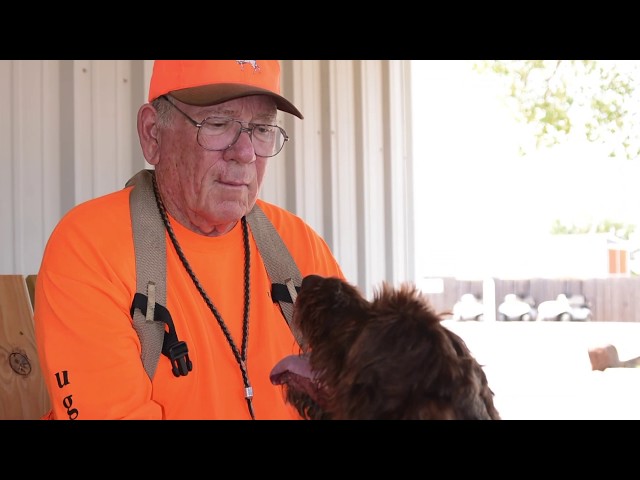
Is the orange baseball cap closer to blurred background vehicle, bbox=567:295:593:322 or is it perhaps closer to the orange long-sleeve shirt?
the orange long-sleeve shirt

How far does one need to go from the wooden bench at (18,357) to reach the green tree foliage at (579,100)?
6.86 meters

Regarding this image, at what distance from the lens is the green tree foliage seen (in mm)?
8617

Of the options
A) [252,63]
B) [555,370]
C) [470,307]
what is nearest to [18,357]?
[252,63]

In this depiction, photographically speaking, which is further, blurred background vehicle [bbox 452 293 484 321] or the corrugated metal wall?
blurred background vehicle [bbox 452 293 484 321]

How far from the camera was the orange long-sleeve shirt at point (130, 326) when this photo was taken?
6.00ft

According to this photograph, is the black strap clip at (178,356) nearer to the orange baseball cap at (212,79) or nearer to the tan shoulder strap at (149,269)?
the tan shoulder strap at (149,269)

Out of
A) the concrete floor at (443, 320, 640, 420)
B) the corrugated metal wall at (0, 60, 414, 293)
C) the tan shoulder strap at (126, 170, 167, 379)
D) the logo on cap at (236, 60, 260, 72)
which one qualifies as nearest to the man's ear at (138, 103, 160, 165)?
the tan shoulder strap at (126, 170, 167, 379)

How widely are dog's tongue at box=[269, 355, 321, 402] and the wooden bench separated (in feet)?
3.61

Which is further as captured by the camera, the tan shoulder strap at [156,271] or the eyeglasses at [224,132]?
the eyeglasses at [224,132]

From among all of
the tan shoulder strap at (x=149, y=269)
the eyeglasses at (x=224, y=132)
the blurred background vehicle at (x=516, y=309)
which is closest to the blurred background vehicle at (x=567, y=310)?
the blurred background vehicle at (x=516, y=309)

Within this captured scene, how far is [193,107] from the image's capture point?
7.17 feet

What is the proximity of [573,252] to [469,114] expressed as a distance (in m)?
3.13

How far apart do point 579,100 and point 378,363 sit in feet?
27.5
